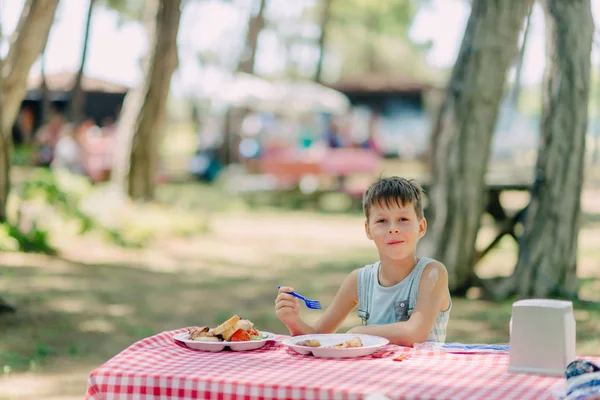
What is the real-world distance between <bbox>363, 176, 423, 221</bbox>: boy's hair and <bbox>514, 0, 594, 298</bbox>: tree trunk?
5.18 metres

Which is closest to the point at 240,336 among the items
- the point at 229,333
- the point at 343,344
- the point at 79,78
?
the point at 229,333

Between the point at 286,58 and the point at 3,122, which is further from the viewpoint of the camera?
the point at 286,58

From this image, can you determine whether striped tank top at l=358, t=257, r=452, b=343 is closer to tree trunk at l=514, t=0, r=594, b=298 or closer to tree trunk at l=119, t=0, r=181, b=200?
tree trunk at l=514, t=0, r=594, b=298

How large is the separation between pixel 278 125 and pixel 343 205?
10890 millimetres

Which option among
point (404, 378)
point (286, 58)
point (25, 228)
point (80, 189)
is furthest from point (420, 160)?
point (286, 58)

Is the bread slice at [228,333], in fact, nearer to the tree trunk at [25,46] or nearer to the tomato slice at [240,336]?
the tomato slice at [240,336]

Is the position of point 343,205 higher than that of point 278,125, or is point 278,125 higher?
point 278,125

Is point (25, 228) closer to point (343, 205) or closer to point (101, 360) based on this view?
point (101, 360)

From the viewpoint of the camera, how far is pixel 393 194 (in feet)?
11.1

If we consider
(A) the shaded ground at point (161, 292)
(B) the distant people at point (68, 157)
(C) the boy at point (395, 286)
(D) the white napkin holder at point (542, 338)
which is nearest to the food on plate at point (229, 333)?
(C) the boy at point (395, 286)

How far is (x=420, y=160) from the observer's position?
30219 mm

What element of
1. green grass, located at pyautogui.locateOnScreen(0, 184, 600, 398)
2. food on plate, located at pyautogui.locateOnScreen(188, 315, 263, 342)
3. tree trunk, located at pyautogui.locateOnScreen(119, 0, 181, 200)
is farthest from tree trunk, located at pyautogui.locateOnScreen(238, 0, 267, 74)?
food on plate, located at pyautogui.locateOnScreen(188, 315, 263, 342)

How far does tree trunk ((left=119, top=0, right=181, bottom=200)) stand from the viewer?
14.9m

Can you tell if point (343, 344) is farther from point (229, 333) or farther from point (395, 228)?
point (395, 228)
